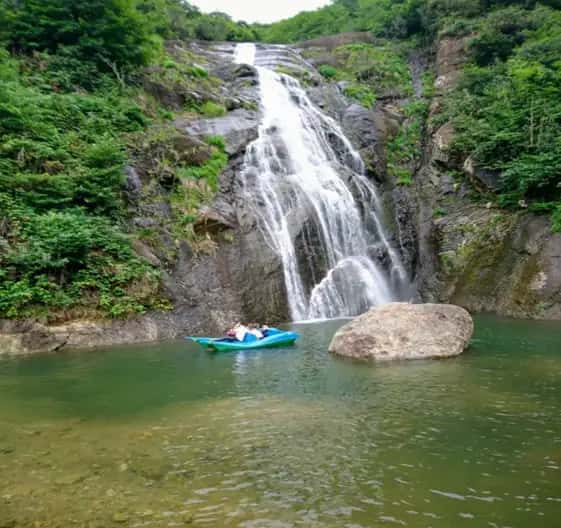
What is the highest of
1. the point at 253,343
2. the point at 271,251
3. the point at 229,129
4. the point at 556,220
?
the point at 229,129

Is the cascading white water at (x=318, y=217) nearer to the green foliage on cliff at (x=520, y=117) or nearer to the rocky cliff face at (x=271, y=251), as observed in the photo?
the rocky cliff face at (x=271, y=251)

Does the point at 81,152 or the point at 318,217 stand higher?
the point at 81,152

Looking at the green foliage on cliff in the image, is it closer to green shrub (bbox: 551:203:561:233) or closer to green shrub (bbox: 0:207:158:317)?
green shrub (bbox: 551:203:561:233)

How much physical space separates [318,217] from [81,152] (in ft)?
33.4

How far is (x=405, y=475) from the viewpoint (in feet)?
16.8

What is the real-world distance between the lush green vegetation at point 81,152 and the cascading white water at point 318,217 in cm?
288

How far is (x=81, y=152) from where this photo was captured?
18.3 meters

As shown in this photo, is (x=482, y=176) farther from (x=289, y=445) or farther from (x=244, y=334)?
(x=289, y=445)

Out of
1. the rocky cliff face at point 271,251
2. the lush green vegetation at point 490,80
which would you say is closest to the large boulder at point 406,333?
the rocky cliff face at point 271,251

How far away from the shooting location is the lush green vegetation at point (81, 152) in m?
15.3

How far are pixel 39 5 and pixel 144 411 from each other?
2302cm

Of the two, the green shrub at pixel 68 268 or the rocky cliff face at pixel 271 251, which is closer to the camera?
the green shrub at pixel 68 268

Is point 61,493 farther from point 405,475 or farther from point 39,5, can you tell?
point 39,5

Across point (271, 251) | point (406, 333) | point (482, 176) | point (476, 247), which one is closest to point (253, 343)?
point (406, 333)
